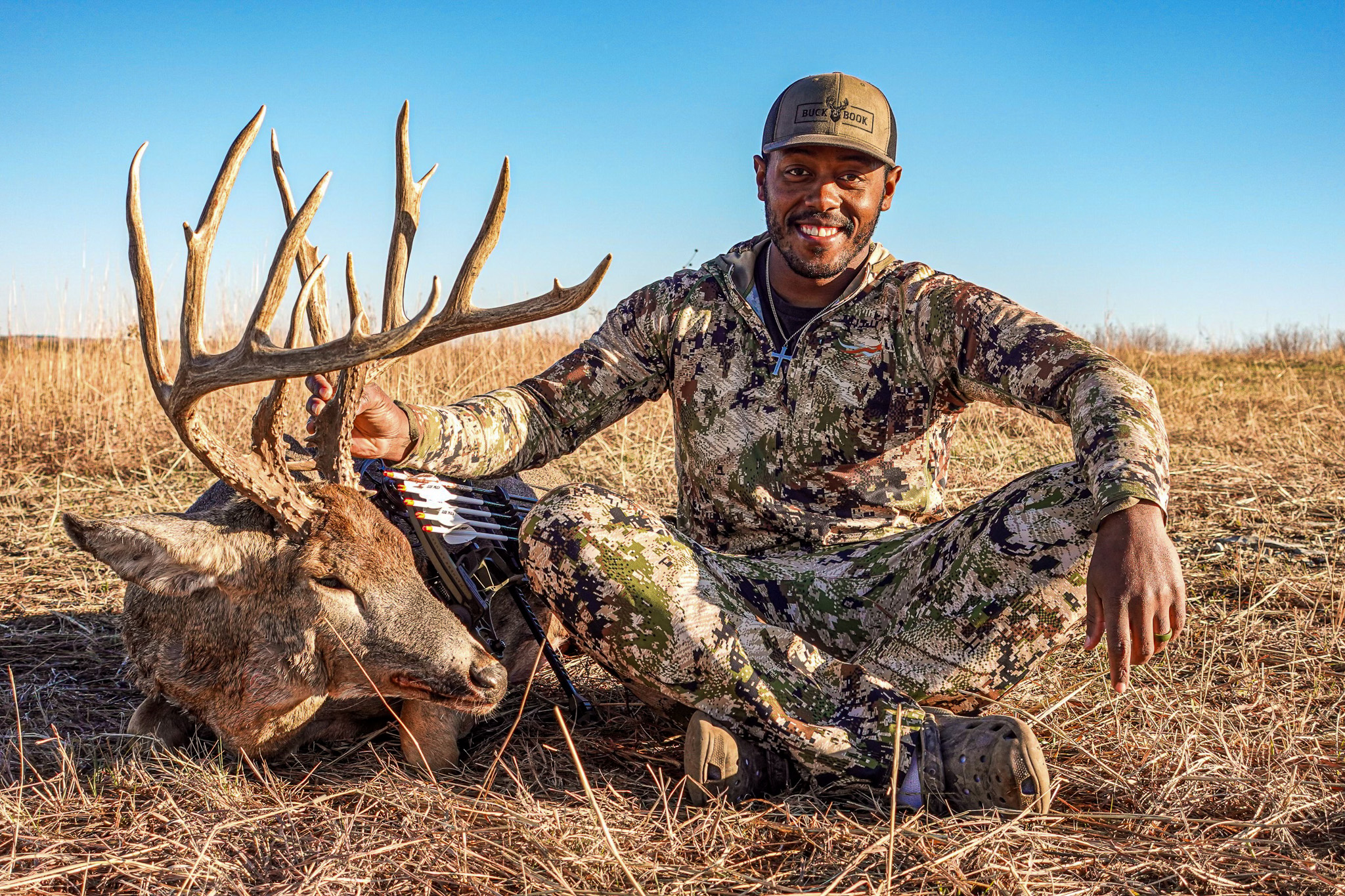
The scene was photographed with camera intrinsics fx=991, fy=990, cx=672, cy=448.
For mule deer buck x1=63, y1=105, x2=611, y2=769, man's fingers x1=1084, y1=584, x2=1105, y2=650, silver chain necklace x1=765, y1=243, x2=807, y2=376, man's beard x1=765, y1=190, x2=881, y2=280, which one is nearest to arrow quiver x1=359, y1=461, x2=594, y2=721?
mule deer buck x1=63, y1=105, x2=611, y2=769

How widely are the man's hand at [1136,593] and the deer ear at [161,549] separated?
2.48 meters

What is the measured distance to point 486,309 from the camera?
305cm

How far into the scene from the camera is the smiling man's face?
3.81m

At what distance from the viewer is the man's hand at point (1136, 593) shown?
7.95ft

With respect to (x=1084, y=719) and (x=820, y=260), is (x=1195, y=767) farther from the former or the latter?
(x=820, y=260)

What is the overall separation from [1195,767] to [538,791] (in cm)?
191

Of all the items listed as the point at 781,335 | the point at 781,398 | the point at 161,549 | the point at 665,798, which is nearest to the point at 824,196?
the point at 781,335

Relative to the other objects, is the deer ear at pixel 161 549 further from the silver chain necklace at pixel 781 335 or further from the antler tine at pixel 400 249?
the silver chain necklace at pixel 781 335

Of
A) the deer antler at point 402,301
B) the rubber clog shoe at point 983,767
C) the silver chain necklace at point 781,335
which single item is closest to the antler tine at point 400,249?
the deer antler at point 402,301

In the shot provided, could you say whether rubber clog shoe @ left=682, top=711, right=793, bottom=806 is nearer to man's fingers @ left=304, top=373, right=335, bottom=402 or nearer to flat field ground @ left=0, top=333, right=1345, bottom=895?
flat field ground @ left=0, top=333, right=1345, bottom=895

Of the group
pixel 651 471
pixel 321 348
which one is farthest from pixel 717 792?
pixel 651 471

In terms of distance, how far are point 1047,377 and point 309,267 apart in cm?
250

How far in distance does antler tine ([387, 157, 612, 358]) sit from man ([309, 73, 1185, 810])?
1.54 ft

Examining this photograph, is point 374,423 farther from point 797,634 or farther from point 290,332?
point 797,634
